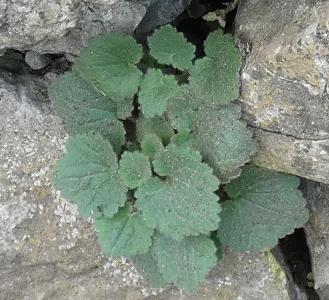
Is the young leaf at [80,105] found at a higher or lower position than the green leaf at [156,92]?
lower

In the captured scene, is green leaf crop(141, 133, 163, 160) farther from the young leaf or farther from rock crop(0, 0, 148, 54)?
rock crop(0, 0, 148, 54)

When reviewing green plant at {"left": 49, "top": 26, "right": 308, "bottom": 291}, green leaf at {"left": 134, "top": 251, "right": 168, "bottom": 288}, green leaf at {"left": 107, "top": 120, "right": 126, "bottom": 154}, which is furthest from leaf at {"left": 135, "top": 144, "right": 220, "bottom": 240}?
green leaf at {"left": 134, "top": 251, "right": 168, "bottom": 288}

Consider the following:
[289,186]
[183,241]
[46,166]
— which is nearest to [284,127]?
[289,186]

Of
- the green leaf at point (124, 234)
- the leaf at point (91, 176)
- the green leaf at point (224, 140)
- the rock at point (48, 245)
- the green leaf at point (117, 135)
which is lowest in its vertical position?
the rock at point (48, 245)

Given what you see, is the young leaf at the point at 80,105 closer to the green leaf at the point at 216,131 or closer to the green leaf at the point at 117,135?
the green leaf at the point at 117,135

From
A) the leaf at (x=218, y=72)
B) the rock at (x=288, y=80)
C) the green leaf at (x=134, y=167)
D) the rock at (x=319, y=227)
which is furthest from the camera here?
the rock at (x=319, y=227)

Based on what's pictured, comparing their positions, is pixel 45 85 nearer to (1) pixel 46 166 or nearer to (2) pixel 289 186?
(1) pixel 46 166

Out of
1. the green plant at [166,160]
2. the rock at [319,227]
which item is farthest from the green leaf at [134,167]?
the rock at [319,227]

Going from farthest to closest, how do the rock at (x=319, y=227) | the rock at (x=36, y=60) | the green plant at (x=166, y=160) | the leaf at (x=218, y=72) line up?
the rock at (x=319, y=227) < the rock at (x=36, y=60) < the green plant at (x=166, y=160) < the leaf at (x=218, y=72)

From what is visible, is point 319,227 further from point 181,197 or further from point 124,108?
point 124,108
